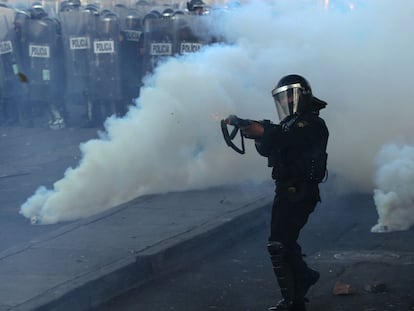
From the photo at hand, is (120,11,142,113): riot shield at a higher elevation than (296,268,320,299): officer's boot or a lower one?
lower

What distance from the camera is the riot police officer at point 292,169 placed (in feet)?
19.8

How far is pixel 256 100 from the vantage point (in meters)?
10.4

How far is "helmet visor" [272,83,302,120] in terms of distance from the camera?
20.1ft

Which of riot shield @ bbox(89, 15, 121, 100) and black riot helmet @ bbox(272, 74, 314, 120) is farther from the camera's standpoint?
riot shield @ bbox(89, 15, 121, 100)

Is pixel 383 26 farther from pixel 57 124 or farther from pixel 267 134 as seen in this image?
pixel 57 124

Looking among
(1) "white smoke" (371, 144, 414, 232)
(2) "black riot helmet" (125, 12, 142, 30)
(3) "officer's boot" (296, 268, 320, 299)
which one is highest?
(3) "officer's boot" (296, 268, 320, 299)

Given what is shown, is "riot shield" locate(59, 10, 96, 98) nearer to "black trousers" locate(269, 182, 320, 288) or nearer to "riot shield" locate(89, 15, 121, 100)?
"riot shield" locate(89, 15, 121, 100)

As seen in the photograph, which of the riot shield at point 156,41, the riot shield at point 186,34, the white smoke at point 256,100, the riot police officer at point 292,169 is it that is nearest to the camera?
the riot police officer at point 292,169

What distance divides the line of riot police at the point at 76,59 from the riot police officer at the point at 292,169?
34.3 feet

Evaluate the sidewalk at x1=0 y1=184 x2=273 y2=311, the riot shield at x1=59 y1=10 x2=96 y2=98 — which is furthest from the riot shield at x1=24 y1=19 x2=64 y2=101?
the sidewalk at x1=0 y1=184 x2=273 y2=311

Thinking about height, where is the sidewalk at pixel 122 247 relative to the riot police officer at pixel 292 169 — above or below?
below

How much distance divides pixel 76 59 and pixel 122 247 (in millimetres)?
9790

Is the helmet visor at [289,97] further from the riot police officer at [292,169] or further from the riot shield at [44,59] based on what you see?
the riot shield at [44,59]

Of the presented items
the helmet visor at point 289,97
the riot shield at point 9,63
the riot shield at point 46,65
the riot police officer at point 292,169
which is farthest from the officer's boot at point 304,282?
the riot shield at point 9,63
